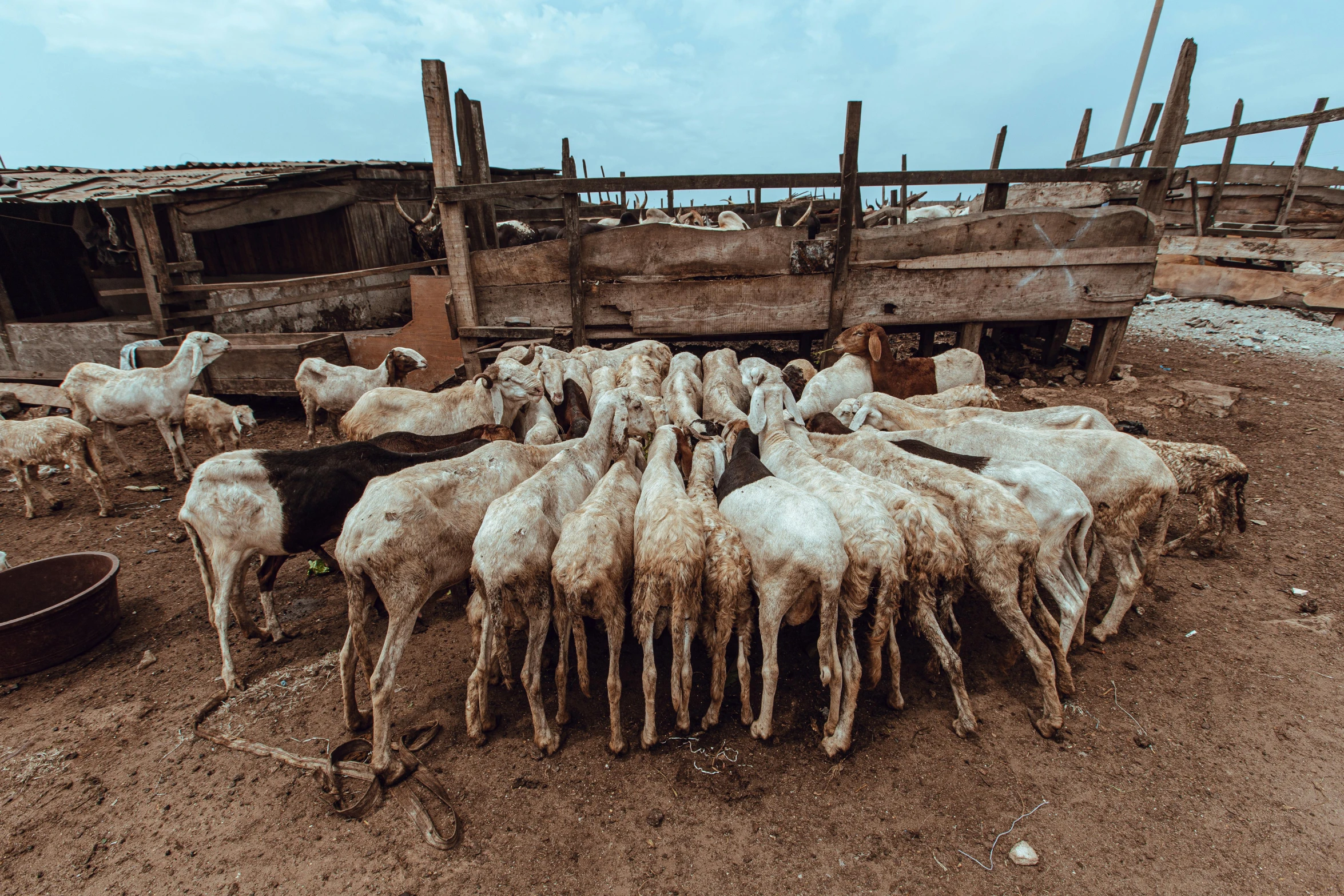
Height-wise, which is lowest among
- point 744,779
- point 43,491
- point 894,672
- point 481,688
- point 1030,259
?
point 744,779

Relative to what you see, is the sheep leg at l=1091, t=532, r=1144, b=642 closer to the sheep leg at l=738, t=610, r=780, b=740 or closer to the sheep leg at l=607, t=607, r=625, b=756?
the sheep leg at l=738, t=610, r=780, b=740

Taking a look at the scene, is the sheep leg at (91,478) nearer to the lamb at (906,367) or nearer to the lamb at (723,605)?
the lamb at (723,605)

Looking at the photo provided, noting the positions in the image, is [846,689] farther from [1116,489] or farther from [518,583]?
[1116,489]

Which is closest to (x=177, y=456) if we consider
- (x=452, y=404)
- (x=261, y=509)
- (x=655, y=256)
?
(x=452, y=404)

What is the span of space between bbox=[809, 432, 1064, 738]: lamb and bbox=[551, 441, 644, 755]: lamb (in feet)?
6.70

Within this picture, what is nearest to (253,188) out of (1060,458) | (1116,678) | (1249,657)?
(1060,458)

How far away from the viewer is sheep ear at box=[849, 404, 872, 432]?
578cm

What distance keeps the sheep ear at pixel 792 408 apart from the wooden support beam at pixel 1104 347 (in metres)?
5.84

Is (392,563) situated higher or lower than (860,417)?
lower

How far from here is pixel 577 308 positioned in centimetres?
788

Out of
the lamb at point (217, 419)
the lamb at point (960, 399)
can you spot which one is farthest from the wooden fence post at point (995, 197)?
the lamb at point (217, 419)

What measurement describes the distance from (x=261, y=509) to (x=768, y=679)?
3539mm

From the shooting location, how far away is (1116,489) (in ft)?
13.6

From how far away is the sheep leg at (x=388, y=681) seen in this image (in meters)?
3.12
